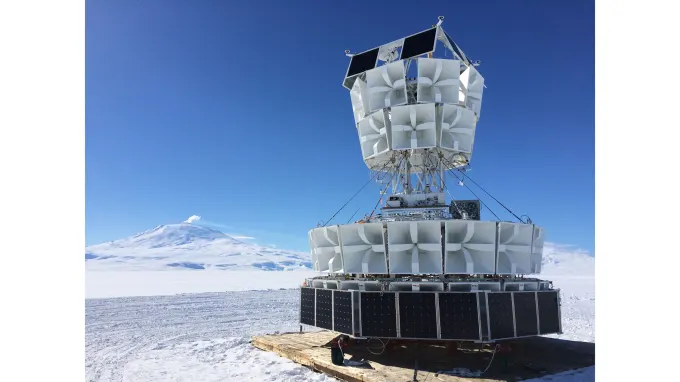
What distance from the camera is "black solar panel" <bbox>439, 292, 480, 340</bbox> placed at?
18.8m

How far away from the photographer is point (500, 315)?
19.3 meters

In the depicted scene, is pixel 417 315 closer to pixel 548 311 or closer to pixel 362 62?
pixel 548 311

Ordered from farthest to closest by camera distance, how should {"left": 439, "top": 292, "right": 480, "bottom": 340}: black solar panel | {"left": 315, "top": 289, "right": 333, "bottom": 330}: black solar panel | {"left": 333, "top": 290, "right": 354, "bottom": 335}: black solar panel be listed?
{"left": 315, "top": 289, "right": 333, "bottom": 330}: black solar panel → {"left": 333, "top": 290, "right": 354, "bottom": 335}: black solar panel → {"left": 439, "top": 292, "right": 480, "bottom": 340}: black solar panel

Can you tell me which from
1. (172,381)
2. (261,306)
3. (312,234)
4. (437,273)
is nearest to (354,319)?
(437,273)

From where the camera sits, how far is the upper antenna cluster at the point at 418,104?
24.8m

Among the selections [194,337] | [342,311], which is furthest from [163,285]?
[342,311]

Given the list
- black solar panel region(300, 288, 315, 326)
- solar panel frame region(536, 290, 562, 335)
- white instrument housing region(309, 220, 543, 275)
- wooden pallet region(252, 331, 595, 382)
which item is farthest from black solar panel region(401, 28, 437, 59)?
wooden pallet region(252, 331, 595, 382)

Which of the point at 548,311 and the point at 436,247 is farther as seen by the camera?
the point at 548,311

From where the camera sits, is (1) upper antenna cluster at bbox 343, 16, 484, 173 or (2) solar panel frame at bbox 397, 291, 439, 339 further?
(1) upper antenna cluster at bbox 343, 16, 484, 173

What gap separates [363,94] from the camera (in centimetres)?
2750

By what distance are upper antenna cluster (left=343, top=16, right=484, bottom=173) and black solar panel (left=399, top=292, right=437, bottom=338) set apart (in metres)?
9.61

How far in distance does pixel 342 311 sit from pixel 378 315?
2.22 meters

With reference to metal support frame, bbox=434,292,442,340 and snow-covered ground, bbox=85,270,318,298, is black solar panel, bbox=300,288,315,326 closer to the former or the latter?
metal support frame, bbox=434,292,442,340

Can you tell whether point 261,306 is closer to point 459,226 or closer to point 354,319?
point 354,319
